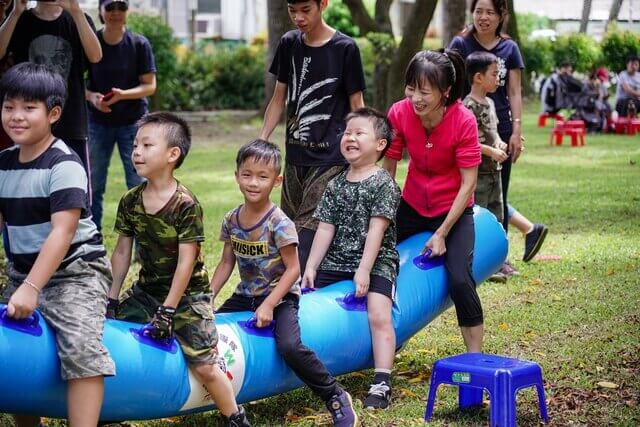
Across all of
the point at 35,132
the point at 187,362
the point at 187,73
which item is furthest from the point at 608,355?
the point at 187,73

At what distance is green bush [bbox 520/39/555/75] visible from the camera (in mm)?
30812

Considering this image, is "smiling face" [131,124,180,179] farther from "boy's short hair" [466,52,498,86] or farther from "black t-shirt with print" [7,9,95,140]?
"boy's short hair" [466,52,498,86]

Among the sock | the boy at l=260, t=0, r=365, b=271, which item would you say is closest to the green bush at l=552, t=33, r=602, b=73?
the boy at l=260, t=0, r=365, b=271

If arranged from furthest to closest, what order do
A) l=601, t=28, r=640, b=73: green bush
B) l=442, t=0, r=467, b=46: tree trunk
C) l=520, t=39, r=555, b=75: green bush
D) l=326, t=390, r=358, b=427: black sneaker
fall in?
l=520, t=39, r=555, b=75: green bush
l=601, t=28, r=640, b=73: green bush
l=442, t=0, r=467, b=46: tree trunk
l=326, t=390, r=358, b=427: black sneaker

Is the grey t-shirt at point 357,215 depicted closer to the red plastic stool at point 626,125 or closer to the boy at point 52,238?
the boy at point 52,238

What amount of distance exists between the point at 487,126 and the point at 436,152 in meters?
1.61

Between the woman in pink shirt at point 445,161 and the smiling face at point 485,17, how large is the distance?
1.53 meters

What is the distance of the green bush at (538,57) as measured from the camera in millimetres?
30812

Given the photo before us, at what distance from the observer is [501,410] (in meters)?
4.45

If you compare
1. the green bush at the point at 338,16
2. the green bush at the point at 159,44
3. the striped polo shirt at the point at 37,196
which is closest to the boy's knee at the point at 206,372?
the striped polo shirt at the point at 37,196

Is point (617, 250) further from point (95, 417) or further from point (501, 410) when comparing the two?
point (95, 417)

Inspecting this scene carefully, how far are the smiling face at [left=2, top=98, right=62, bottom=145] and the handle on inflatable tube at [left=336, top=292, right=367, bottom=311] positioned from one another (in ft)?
5.56

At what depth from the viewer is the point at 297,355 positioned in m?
4.65

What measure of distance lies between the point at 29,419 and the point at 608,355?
2.99 m
